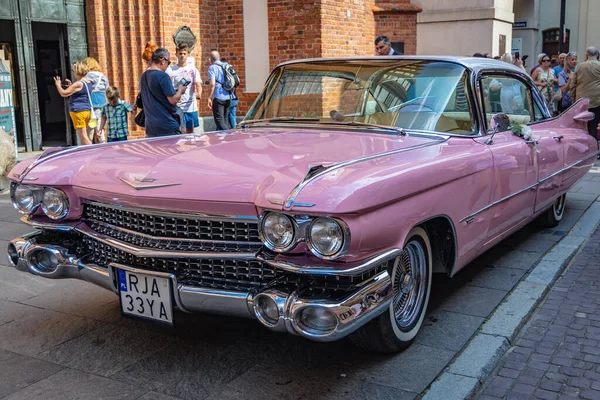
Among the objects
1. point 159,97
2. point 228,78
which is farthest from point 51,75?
point 159,97

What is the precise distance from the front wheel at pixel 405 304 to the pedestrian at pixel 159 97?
4.36m

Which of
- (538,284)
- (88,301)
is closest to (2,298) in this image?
(88,301)

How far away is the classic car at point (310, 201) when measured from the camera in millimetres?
3084

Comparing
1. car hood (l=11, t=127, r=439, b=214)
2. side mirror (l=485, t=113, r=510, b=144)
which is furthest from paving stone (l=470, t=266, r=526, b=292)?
car hood (l=11, t=127, r=439, b=214)

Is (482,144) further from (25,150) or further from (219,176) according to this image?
(25,150)

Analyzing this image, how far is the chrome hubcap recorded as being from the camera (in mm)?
3768

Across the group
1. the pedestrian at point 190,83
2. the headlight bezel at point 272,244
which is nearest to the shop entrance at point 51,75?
the pedestrian at point 190,83

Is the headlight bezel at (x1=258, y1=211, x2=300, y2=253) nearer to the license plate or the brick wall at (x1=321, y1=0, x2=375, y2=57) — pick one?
the license plate

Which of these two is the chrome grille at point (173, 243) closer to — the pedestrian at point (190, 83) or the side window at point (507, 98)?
the side window at point (507, 98)

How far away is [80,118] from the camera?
33.7 ft

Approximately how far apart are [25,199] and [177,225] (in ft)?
3.90

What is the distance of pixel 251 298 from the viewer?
3.16m

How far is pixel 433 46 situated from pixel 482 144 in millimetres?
14334

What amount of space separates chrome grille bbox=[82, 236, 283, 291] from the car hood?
0.34 meters
